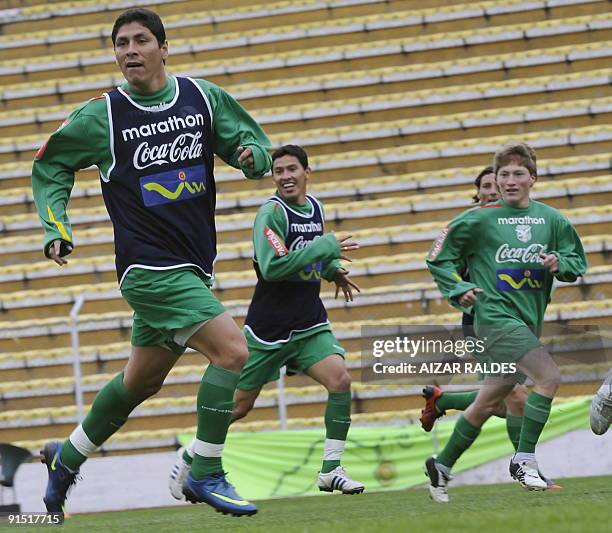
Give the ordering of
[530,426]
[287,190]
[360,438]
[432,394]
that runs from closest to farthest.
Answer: [530,426] → [287,190] → [432,394] → [360,438]

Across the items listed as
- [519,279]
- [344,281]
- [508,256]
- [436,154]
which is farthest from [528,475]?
[436,154]

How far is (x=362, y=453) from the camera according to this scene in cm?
935

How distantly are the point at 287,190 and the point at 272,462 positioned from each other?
3280mm

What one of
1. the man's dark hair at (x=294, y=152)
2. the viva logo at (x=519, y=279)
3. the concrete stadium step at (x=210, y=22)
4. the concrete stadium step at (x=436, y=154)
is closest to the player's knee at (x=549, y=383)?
the viva logo at (x=519, y=279)

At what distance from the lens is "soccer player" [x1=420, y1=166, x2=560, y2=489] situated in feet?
23.4

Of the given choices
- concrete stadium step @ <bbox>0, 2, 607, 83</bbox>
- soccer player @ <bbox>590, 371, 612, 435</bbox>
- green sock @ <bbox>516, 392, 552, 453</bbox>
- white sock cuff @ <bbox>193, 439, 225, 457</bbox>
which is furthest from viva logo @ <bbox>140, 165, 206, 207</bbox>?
concrete stadium step @ <bbox>0, 2, 607, 83</bbox>

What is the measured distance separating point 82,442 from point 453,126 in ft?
29.6

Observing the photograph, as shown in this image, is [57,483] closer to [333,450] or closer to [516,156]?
[333,450]

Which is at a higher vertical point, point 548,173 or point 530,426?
point 548,173

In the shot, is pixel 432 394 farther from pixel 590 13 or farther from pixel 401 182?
pixel 590 13

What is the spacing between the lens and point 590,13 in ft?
46.4

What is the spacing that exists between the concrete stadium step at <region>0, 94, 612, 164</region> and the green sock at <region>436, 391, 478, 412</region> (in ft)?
21.0

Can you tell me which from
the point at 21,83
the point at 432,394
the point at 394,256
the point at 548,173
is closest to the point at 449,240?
the point at 432,394

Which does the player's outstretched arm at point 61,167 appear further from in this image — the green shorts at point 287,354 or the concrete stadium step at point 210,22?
the concrete stadium step at point 210,22
